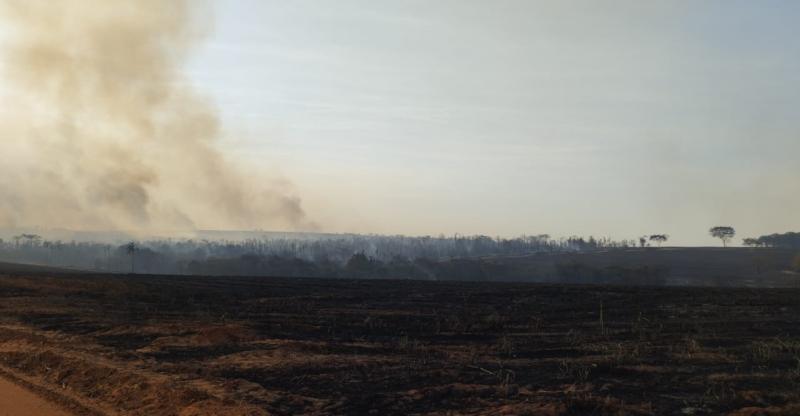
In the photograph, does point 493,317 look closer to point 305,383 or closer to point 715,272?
point 305,383

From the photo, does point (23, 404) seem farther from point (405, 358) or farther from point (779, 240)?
point (779, 240)

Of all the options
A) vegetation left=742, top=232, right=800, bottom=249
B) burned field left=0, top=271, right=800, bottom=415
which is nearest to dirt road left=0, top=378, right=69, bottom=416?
burned field left=0, top=271, right=800, bottom=415

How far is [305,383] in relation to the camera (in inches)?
503

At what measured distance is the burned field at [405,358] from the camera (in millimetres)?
10914

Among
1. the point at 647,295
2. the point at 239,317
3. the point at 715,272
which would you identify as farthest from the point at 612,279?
the point at 239,317

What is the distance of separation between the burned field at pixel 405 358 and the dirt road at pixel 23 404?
0.35 meters

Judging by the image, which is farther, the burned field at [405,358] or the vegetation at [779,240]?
the vegetation at [779,240]

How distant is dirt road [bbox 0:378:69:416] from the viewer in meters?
11.0

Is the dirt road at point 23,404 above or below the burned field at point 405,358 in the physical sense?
below

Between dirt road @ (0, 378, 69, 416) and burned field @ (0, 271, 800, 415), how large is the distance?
0.35 metres

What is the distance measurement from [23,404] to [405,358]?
26.9 feet

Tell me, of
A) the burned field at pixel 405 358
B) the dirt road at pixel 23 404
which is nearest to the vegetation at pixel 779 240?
the burned field at pixel 405 358

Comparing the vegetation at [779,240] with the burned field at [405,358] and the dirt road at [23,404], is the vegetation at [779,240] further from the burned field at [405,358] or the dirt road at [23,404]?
the dirt road at [23,404]

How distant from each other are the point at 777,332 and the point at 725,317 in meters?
4.89
